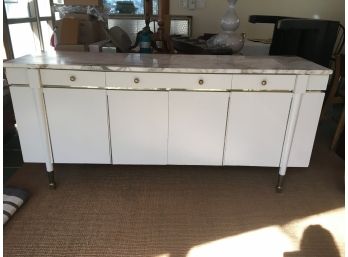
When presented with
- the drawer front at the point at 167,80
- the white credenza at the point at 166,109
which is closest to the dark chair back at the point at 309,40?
the white credenza at the point at 166,109

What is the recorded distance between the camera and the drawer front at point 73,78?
4.70 feet

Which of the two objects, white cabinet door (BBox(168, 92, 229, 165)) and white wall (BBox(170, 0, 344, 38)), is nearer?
white cabinet door (BBox(168, 92, 229, 165))

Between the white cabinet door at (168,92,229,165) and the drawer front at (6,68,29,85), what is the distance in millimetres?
724

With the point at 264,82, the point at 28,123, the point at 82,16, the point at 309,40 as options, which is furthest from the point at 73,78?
the point at 309,40

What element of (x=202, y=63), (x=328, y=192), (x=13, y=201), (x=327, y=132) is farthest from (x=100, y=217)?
(x=327, y=132)

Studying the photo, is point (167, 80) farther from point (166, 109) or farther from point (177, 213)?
point (177, 213)

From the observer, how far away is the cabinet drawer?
4.75 feet

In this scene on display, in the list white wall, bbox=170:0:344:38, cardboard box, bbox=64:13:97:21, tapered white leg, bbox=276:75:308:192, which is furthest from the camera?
white wall, bbox=170:0:344:38

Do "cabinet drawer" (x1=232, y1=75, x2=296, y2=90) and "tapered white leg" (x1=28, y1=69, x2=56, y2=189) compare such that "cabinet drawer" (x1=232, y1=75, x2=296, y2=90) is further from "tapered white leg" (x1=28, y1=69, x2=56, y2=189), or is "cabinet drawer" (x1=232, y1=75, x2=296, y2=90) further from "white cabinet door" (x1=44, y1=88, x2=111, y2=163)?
"tapered white leg" (x1=28, y1=69, x2=56, y2=189)

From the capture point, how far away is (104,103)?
4.95 ft

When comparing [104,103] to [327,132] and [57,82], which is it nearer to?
[57,82]

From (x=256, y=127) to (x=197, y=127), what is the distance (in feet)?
1.05

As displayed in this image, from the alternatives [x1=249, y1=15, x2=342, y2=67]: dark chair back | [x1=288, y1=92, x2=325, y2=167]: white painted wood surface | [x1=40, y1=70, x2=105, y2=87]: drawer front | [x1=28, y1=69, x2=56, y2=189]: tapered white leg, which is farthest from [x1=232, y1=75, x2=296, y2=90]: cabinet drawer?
[x1=28, y1=69, x2=56, y2=189]: tapered white leg

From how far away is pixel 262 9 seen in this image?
3244 millimetres
